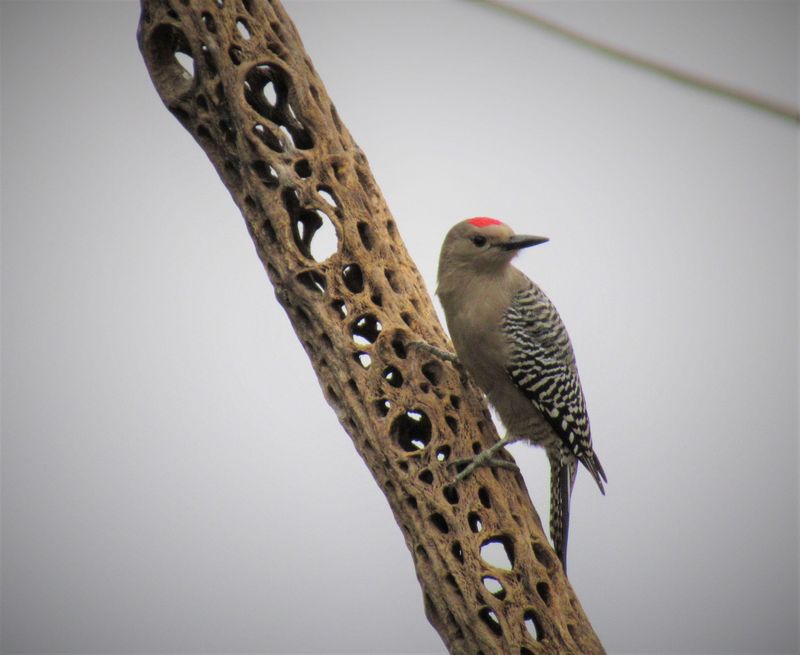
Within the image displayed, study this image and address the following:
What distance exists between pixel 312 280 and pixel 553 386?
35.9 inches

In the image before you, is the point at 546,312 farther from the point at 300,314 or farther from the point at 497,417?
the point at 300,314

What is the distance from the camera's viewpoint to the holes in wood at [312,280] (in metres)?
2.47

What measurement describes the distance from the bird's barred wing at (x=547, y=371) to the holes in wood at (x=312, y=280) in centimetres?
64

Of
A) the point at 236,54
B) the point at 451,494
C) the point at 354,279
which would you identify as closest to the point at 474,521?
the point at 451,494

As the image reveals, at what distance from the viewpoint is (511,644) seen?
7.11 feet

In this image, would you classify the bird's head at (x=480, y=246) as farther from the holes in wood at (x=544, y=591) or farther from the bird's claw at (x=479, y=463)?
the holes in wood at (x=544, y=591)

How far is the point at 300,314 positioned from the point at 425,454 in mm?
613

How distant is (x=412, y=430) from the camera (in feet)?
8.16

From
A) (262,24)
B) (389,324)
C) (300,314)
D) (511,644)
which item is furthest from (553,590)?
(262,24)

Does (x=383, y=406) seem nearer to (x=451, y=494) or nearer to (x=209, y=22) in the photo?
(x=451, y=494)

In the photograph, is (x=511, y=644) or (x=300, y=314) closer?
(x=511, y=644)

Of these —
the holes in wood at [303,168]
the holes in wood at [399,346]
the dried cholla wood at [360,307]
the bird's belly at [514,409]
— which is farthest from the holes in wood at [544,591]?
the holes in wood at [303,168]

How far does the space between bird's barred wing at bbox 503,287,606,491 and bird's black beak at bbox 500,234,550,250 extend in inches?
8.8

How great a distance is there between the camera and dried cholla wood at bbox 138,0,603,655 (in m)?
2.27
